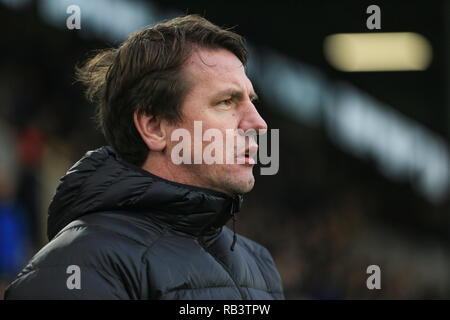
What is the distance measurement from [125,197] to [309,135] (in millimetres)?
8044

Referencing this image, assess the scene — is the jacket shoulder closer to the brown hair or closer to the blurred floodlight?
the brown hair

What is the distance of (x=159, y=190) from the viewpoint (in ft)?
5.62

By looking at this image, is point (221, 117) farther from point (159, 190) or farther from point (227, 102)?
point (159, 190)

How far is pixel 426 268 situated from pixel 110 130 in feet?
27.7

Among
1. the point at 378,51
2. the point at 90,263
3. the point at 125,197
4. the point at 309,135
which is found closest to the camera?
the point at 90,263

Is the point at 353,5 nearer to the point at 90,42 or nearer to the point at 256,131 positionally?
the point at 90,42

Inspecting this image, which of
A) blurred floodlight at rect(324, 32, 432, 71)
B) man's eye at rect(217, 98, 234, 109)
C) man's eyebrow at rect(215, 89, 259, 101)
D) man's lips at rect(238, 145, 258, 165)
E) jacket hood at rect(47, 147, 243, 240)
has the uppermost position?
blurred floodlight at rect(324, 32, 432, 71)

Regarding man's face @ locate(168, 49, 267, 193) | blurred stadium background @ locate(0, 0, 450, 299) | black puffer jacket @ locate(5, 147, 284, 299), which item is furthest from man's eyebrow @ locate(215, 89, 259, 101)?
blurred stadium background @ locate(0, 0, 450, 299)

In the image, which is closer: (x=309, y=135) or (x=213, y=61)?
(x=213, y=61)

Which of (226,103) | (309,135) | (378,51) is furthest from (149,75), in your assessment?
(309,135)

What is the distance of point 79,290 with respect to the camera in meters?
1.49

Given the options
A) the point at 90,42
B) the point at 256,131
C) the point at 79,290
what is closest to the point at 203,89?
the point at 256,131

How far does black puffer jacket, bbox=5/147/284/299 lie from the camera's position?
1528 millimetres

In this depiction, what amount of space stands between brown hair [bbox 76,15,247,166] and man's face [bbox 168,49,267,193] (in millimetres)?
33
